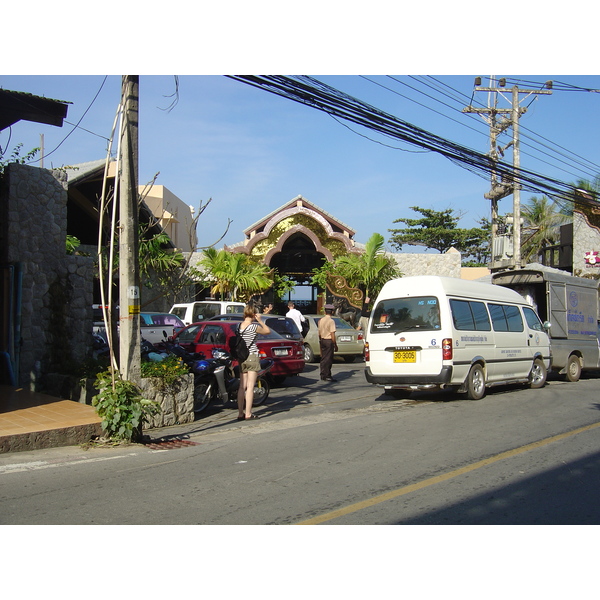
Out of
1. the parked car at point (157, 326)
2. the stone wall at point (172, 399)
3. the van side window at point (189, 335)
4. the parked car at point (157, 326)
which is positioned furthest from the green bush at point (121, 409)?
the parked car at point (157, 326)

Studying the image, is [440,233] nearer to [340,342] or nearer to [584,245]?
[584,245]

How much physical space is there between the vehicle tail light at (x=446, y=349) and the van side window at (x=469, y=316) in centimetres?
43

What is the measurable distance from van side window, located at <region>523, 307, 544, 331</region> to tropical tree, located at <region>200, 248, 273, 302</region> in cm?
1474

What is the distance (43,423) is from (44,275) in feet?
14.9

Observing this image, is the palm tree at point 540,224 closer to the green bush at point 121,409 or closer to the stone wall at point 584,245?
the stone wall at point 584,245

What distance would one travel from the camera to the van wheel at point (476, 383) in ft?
37.4

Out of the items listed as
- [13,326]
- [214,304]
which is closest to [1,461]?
[13,326]

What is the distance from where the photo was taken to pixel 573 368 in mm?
15797

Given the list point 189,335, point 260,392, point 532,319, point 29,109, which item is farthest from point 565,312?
point 29,109

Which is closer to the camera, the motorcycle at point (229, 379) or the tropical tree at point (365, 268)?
the motorcycle at point (229, 379)

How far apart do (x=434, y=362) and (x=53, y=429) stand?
21.1 feet

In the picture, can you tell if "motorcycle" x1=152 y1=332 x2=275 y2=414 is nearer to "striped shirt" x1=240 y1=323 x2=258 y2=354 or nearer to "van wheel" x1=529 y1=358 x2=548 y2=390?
"striped shirt" x1=240 y1=323 x2=258 y2=354

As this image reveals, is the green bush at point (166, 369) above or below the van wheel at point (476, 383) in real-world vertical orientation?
above

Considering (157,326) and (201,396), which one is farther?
(157,326)
